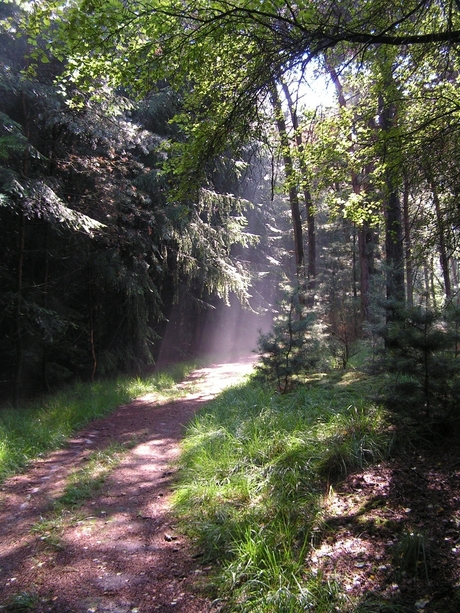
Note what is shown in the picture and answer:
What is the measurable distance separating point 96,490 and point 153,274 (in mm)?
8715

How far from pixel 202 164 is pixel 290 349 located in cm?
482

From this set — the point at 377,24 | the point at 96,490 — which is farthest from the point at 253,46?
the point at 96,490

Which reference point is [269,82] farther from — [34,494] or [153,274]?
[153,274]

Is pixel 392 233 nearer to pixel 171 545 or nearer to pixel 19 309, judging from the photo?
pixel 171 545

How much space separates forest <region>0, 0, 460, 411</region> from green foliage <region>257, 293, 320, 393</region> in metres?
0.05

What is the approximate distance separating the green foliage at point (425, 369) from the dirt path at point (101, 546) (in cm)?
272

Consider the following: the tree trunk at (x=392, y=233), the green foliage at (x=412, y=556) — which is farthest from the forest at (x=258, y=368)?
the tree trunk at (x=392, y=233)

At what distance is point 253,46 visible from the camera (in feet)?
13.9

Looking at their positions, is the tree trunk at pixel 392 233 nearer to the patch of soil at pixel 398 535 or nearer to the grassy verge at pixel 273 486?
the grassy verge at pixel 273 486

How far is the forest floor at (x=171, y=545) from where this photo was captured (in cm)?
290

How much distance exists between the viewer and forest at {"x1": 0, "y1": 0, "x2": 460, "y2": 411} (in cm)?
410

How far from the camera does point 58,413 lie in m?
8.30

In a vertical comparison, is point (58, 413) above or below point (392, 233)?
below

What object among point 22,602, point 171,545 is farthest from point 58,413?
point 22,602
